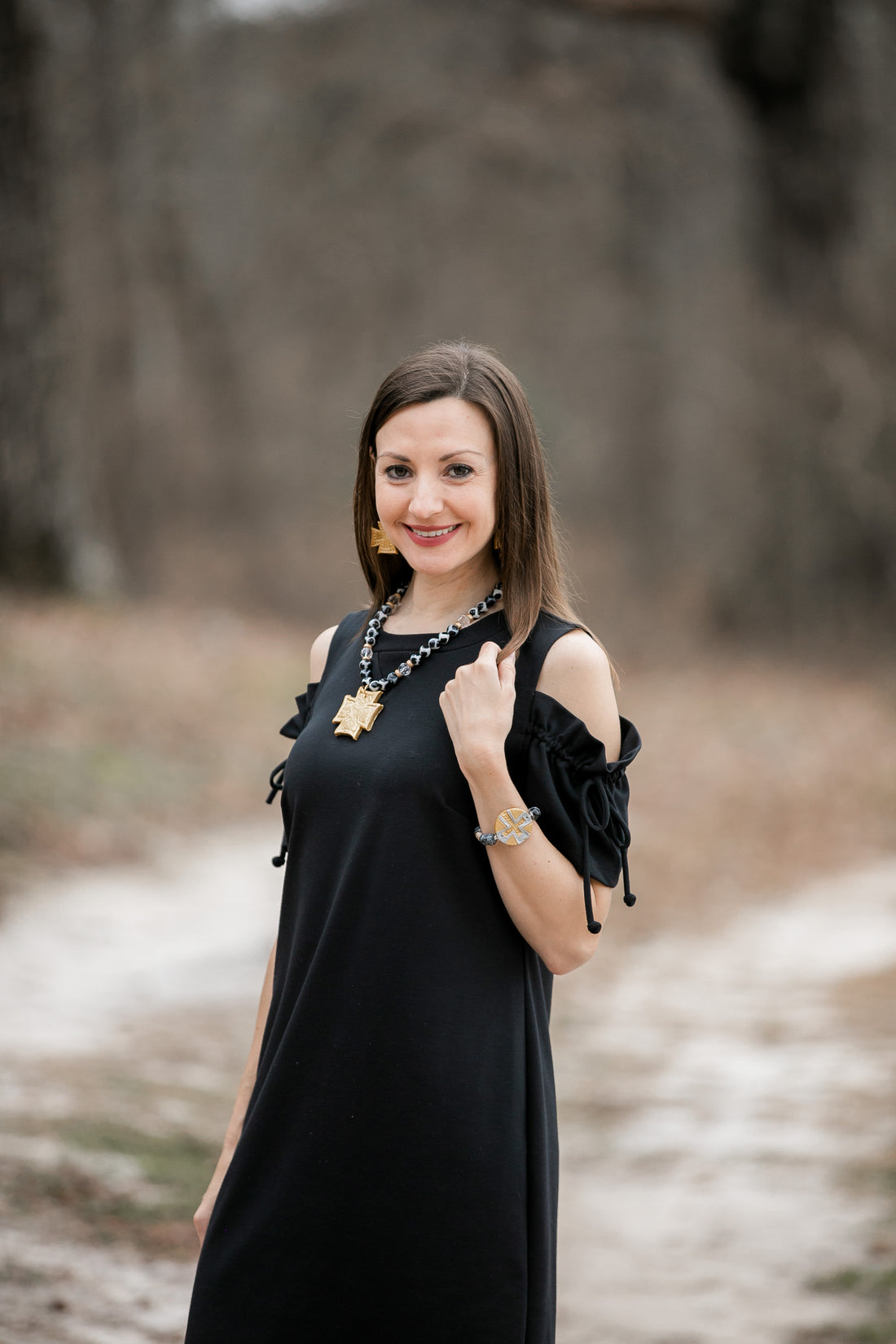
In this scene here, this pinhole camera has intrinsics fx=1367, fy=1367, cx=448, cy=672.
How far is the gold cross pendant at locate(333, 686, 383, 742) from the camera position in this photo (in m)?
2.06

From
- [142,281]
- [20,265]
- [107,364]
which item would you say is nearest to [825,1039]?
[20,265]

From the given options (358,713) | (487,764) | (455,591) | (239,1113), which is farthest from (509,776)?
(239,1113)

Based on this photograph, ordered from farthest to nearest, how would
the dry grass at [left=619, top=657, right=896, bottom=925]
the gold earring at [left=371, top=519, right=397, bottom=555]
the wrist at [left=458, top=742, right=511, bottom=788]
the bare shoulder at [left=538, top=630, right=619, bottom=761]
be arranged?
the dry grass at [left=619, top=657, right=896, bottom=925] → the gold earring at [left=371, top=519, right=397, bottom=555] → the bare shoulder at [left=538, top=630, right=619, bottom=761] → the wrist at [left=458, top=742, right=511, bottom=788]

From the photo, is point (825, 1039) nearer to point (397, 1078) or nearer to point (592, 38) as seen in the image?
point (397, 1078)

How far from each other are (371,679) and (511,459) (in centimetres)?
40

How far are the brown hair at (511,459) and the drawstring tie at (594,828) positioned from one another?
0.85ft

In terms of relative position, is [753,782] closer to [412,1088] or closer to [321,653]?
[321,653]

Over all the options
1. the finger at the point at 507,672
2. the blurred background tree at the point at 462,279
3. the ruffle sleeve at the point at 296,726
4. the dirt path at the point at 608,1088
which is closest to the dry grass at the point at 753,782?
the dirt path at the point at 608,1088

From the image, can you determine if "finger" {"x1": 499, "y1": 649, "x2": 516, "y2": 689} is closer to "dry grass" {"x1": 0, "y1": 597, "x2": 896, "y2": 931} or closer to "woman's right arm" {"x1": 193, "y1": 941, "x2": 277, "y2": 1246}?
"woman's right arm" {"x1": 193, "y1": 941, "x2": 277, "y2": 1246}

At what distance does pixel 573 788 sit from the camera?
1.99 meters

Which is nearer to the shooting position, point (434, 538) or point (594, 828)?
point (594, 828)

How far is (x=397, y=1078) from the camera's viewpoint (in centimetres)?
198

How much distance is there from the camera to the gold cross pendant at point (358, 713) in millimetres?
2059

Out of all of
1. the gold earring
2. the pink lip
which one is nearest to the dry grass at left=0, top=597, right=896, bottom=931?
the gold earring
